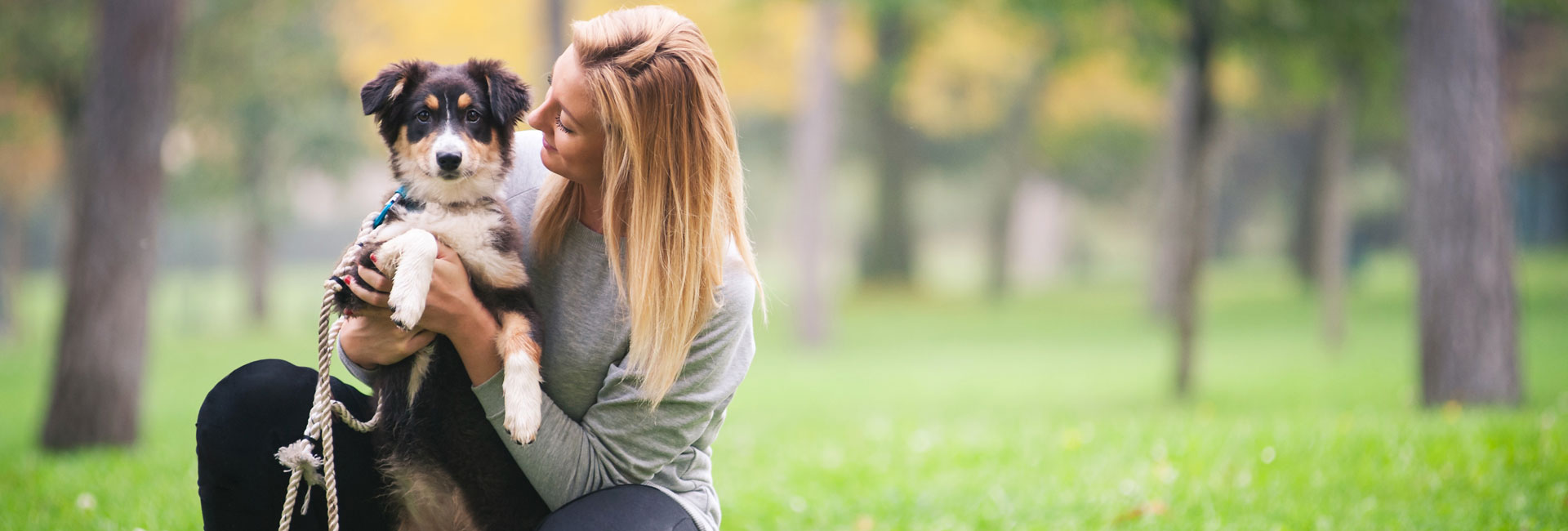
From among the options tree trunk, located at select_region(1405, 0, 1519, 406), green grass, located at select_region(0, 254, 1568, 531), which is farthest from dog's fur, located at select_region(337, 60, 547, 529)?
tree trunk, located at select_region(1405, 0, 1519, 406)

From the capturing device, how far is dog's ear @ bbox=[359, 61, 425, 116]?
2771 millimetres

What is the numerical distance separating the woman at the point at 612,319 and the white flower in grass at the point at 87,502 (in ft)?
7.94

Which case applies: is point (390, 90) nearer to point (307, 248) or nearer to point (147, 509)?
point (147, 509)

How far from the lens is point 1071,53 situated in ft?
51.8

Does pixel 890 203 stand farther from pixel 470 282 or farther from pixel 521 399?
pixel 521 399

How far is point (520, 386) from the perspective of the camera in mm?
2504

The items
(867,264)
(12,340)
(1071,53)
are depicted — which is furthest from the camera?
(867,264)

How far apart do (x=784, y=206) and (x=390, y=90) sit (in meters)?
34.8

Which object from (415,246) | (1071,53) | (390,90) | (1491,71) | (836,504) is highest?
A: (1071,53)

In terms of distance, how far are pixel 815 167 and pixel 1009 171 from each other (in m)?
9.69

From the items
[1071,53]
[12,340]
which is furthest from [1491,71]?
[12,340]

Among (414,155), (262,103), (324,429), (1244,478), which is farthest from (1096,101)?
(324,429)

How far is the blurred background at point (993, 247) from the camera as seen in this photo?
508 centimetres

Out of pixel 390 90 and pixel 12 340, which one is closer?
pixel 390 90
